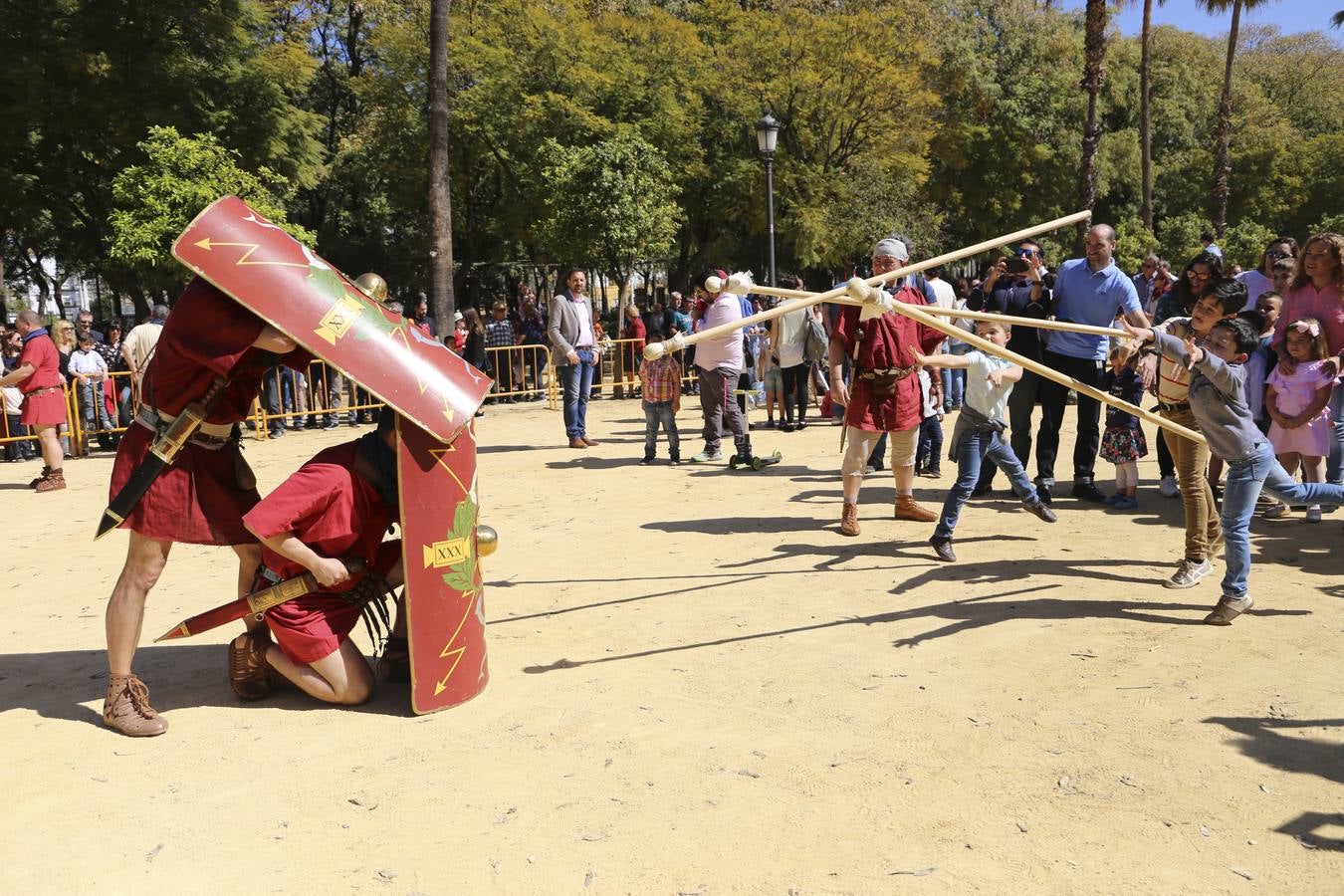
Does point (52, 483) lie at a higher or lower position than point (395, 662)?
higher

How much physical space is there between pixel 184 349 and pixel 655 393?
23.8ft

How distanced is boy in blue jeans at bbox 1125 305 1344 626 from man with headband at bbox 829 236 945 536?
2236 mm

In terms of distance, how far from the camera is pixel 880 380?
7531mm

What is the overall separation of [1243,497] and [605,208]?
1768 centimetres

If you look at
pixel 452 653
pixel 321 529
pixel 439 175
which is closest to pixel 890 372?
pixel 452 653

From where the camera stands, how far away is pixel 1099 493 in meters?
8.56

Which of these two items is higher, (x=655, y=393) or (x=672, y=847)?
(x=655, y=393)

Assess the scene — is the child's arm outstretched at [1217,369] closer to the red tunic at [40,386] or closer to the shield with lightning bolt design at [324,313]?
the shield with lightning bolt design at [324,313]

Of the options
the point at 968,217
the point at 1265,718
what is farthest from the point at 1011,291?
the point at 968,217

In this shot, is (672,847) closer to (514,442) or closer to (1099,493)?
(1099,493)

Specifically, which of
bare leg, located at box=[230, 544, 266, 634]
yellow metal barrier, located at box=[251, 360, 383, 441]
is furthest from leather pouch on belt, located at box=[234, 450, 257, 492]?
yellow metal barrier, located at box=[251, 360, 383, 441]

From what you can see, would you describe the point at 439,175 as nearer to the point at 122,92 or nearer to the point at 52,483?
the point at 52,483

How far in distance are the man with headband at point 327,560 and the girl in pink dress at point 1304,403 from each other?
18.7 feet

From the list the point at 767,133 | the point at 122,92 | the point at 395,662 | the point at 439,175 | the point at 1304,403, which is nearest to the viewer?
the point at 395,662
